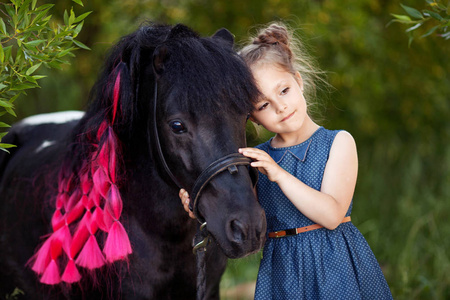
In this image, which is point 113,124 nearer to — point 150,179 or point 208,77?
point 150,179

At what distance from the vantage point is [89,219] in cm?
212

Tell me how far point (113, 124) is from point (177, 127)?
406mm

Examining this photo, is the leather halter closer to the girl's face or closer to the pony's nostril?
the pony's nostril

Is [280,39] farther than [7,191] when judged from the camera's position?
No

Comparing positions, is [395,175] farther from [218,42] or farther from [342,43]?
[218,42]

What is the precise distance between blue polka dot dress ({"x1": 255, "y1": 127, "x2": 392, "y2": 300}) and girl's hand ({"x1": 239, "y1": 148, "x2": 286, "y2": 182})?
0.72 feet

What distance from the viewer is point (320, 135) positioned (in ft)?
6.72

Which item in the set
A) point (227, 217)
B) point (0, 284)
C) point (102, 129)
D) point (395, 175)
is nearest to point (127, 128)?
point (102, 129)

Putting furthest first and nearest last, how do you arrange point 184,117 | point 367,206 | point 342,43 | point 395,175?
1. point 395,175
2. point 367,206
3. point 342,43
4. point 184,117

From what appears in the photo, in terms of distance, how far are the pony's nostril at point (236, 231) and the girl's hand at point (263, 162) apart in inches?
9.6

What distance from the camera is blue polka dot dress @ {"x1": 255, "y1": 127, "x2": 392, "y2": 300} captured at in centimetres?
190

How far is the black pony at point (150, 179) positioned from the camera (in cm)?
174

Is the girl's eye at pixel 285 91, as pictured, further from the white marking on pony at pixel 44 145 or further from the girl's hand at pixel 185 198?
the white marking on pony at pixel 44 145

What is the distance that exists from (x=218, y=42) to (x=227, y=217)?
77 centimetres
